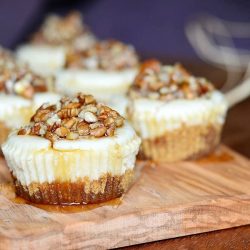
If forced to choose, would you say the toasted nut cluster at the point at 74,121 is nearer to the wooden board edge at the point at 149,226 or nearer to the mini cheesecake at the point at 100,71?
the wooden board edge at the point at 149,226

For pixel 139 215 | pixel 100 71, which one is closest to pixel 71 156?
pixel 139 215

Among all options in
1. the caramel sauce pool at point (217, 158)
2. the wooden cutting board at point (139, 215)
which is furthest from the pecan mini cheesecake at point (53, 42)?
the wooden cutting board at point (139, 215)

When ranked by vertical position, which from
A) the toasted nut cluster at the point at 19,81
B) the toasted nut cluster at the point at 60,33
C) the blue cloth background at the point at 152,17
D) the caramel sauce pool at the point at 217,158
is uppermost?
the toasted nut cluster at the point at 19,81

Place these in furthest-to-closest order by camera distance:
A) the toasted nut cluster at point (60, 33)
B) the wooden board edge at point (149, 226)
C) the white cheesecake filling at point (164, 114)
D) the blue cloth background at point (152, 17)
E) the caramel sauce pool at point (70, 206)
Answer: the blue cloth background at point (152, 17), the toasted nut cluster at point (60, 33), the white cheesecake filling at point (164, 114), the caramel sauce pool at point (70, 206), the wooden board edge at point (149, 226)

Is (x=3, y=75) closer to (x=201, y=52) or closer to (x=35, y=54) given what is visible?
(x=35, y=54)

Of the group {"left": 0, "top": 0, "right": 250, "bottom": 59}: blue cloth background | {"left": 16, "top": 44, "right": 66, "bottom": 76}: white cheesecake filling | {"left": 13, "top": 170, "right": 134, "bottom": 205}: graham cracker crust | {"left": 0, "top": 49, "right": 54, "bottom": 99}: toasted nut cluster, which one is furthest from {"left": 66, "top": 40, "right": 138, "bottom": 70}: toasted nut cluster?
{"left": 0, "top": 0, "right": 250, "bottom": 59}: blue cloth background

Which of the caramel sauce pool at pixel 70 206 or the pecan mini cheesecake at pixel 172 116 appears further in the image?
the pecan mini cheesecake at pixel 172 116
